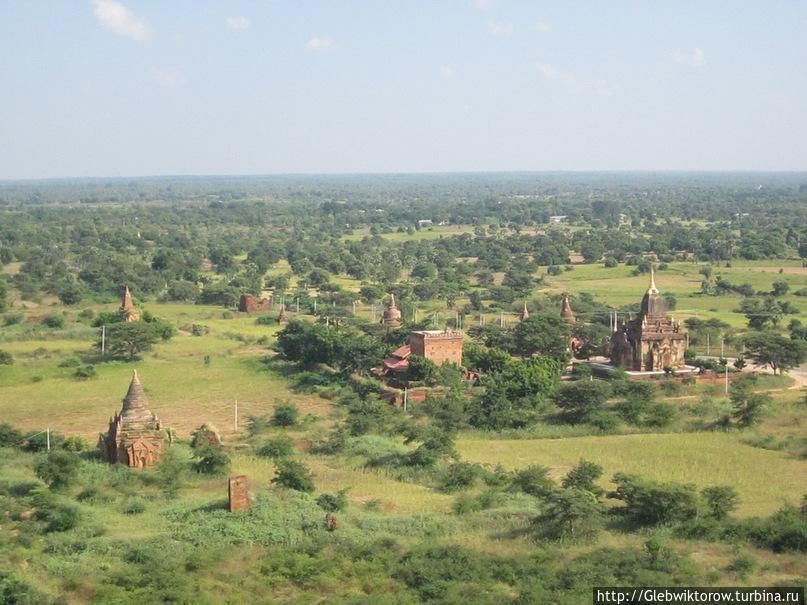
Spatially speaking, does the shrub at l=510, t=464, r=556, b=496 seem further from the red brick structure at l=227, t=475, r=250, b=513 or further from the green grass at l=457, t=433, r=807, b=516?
the red brick structure at l=227, t=475, r=250, b=513

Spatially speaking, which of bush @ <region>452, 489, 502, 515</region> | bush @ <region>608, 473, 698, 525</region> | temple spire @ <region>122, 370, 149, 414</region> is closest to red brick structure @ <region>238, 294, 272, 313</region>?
temple spire @ <region>122, 370, 149, 414</region>

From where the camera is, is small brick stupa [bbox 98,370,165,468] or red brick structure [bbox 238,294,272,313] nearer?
small brick stupa [bbox 98,370,165,468]

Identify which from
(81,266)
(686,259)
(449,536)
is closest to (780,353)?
(449,536)

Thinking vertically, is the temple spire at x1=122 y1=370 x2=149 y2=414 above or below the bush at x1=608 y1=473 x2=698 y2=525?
above

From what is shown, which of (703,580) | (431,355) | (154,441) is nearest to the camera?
(703,580)

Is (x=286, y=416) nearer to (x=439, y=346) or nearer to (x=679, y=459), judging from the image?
(x=439, y=346)

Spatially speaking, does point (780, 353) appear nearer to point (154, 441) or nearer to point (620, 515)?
point (620, 515)
